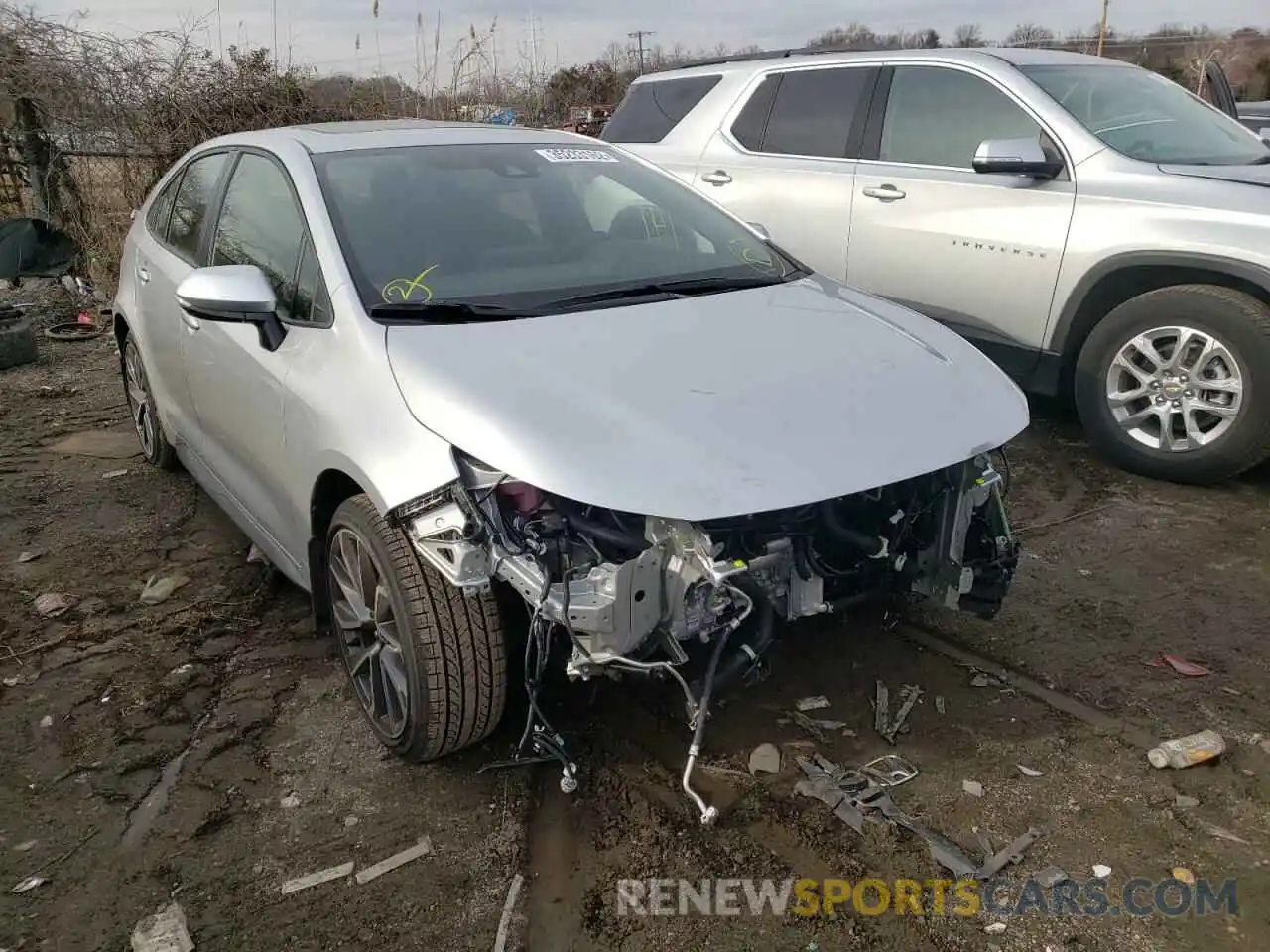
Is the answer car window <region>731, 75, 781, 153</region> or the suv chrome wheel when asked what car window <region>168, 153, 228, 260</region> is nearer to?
car window <region>731, 75, 781, 153</region>

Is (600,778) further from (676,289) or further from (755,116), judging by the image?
(755,116)

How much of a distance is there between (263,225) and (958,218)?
3.50 metres

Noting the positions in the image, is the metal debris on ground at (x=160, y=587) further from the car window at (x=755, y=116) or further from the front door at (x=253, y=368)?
the car window at (x=755, y=116)

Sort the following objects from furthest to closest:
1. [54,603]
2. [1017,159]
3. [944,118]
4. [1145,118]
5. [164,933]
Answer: [944,118], [1145,118], [1017,159], [54,603], [164,933]

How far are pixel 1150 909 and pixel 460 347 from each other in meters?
2.18

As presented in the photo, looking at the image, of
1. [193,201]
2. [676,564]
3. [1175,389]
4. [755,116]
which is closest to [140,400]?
[193,201]

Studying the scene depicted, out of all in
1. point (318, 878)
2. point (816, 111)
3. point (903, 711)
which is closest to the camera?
point (318, 878)

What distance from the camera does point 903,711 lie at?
9.77 feet

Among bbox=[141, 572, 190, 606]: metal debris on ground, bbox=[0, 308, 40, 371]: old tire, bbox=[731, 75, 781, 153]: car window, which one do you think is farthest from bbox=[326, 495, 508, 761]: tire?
bbox=[0, 308, 40, 371]: old tire

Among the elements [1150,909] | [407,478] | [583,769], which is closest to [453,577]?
[407,478]

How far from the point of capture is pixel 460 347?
2.62 meters

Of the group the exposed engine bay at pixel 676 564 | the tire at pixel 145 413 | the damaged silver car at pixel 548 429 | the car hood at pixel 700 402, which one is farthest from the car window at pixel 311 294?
the tire at pixel 145 413

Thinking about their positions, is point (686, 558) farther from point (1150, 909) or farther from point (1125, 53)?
point (1125, 53)

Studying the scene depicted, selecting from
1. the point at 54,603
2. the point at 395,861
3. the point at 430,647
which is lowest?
the point at 54,603
